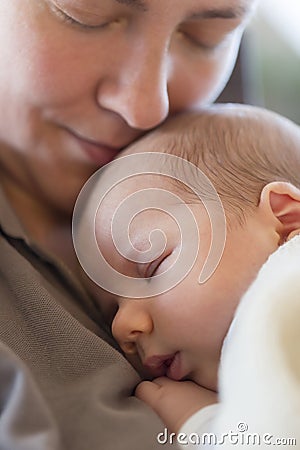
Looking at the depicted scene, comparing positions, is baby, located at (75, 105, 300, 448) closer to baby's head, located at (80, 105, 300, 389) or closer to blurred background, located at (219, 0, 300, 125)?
baby's head, located at (80, 105, 300, 389)

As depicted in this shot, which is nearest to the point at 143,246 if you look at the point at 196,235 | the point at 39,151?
the point at 196,235

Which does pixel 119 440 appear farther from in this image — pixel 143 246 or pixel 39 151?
pixel 39 151

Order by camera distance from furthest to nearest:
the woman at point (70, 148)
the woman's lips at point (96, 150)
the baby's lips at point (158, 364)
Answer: the woman's lips at point (96, 150), the baby's lips at point (158, 364), the woman at point (70, 148)

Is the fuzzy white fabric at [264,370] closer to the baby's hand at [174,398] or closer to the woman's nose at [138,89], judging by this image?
the baby's hand at [174,398]

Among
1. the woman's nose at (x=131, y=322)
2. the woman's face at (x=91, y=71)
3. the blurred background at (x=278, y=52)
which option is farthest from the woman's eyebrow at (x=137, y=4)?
the blurred background at (x=278, y=52)

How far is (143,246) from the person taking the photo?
82 centimetres

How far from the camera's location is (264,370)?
0.60 m

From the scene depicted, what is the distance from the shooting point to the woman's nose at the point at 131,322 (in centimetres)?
80

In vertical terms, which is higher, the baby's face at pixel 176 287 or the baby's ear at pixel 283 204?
the baby's ear at pixel 283 204

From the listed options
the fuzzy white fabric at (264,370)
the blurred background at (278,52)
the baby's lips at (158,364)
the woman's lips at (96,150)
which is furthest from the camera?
the blurred background at (278,52)

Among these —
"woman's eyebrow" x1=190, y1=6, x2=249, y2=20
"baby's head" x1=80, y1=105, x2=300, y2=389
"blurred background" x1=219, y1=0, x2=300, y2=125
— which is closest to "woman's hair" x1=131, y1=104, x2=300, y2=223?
"baby's head" x1=80, y1=105, x2=300, y2=389

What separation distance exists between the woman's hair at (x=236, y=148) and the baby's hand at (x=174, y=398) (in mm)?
180

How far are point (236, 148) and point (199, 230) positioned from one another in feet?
0.39

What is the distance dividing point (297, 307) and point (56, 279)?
0.36 metres
